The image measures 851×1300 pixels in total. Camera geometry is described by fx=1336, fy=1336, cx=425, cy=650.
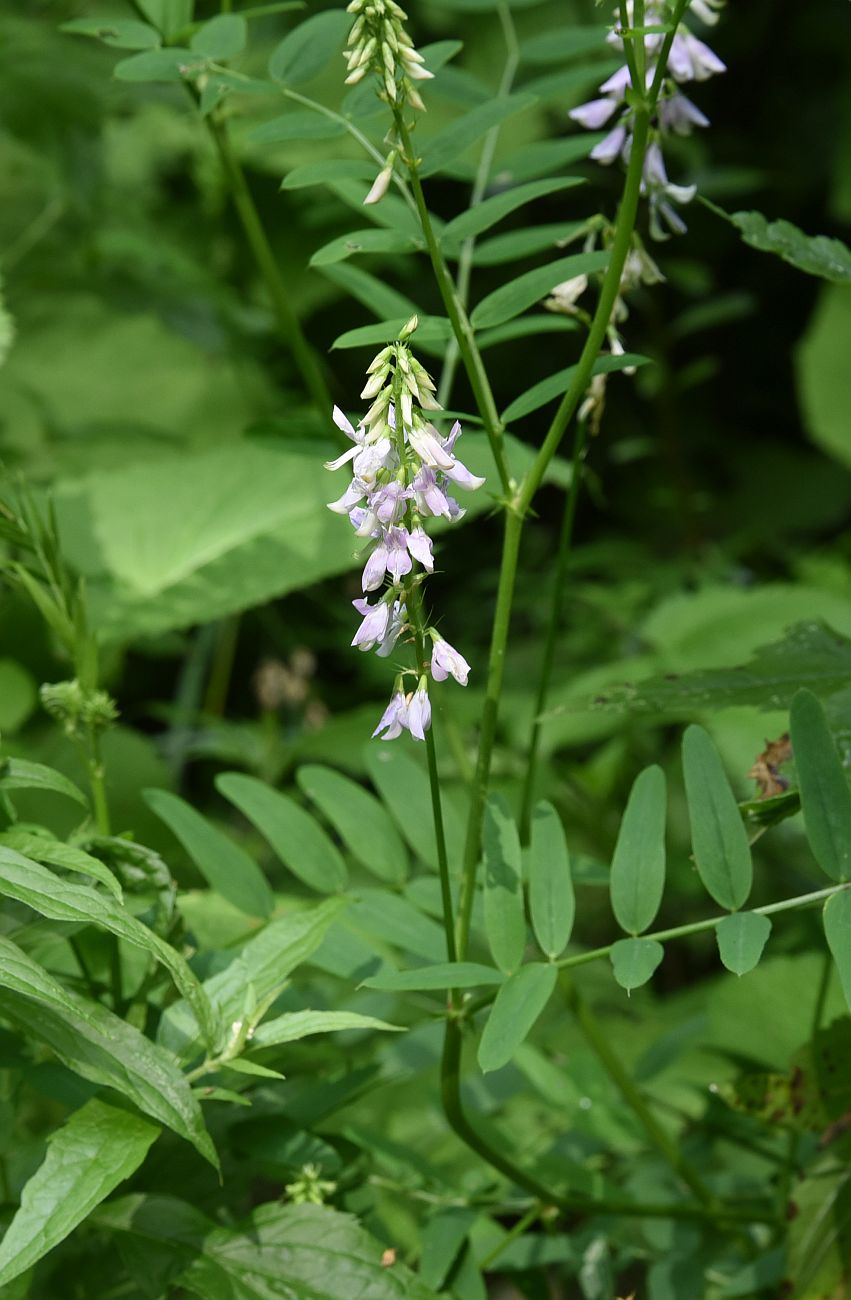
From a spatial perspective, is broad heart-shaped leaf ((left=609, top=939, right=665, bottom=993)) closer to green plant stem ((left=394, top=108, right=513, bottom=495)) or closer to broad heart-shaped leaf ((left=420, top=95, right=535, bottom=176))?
green plant stem ((left=394, top=108, right=513, bottom=495))

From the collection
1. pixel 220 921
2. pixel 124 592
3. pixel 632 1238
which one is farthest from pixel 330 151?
pixel 632 1238

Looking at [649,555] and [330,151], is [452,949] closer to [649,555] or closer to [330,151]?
[649,555]

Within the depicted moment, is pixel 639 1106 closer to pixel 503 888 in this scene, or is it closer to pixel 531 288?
pixel 503 888

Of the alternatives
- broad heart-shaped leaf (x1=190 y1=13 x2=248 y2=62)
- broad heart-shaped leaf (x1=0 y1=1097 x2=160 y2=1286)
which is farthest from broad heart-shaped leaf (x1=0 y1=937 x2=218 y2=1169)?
broad heart-shaped leaf (x1=190 y1=13 x2=248 y2=62)

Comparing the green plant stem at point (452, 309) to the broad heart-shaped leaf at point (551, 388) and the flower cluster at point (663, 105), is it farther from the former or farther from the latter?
the flower cluster at point (663, 105)

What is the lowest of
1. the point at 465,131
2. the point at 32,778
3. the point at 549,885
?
the point at 549,885

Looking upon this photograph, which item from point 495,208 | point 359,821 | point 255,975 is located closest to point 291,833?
point 359,821

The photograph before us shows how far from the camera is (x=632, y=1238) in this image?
57.4 inches

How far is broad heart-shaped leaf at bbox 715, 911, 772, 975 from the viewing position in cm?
96

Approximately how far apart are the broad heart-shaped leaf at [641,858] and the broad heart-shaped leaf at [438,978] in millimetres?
123

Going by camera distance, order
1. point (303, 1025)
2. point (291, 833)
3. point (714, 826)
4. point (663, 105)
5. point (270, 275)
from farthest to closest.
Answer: point (270, 275) < point (291, 833) < point (663, 105) < point (714, 826) < point (303, 1025)

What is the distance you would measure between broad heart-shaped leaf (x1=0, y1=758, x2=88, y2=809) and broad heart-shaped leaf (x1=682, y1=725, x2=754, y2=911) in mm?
486

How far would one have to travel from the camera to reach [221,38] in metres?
1.31

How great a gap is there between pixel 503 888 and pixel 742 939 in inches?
8.3
